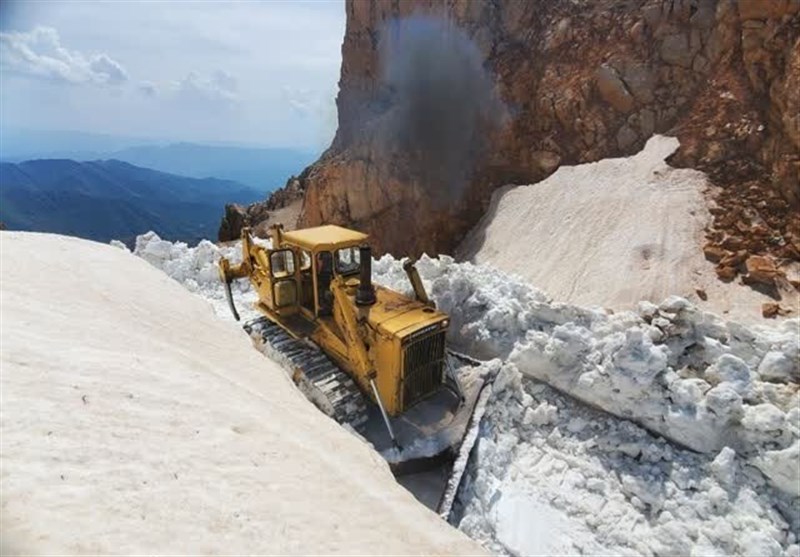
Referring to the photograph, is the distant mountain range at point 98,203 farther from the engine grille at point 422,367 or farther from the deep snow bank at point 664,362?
the engine grille at point 422,367

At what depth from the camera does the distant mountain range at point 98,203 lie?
79.3 m

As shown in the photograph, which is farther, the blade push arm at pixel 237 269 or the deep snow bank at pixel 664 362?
the blade push arm at pixel 237 269

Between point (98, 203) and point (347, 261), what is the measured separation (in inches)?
3822

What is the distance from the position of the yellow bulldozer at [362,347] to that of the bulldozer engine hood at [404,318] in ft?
0.04

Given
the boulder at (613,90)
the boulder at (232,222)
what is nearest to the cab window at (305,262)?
the boulder at (613,90)

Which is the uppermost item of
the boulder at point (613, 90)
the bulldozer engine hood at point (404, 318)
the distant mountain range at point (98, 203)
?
the boulder at point (613, 90)

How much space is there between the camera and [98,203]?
88.9 meters

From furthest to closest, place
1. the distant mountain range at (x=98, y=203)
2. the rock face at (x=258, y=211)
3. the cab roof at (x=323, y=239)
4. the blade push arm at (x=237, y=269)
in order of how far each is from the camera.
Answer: the distant mountain range at (x=98, y=203) → the rock face at (x=258, y=211) → the blade push arm at (x=237, y=269) → the cab roof at (x=323, y=239)

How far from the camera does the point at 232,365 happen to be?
4.69m

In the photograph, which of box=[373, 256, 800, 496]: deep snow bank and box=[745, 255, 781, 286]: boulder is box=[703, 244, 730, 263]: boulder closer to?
box=[745, 255, 781, 286]: boulder

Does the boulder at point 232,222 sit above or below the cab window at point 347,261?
below

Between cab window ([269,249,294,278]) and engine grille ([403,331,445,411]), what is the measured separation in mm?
2498

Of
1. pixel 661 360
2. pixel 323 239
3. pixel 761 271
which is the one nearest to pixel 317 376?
pixel 323 239

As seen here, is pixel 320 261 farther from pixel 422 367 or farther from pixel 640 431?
pixel 640 431
